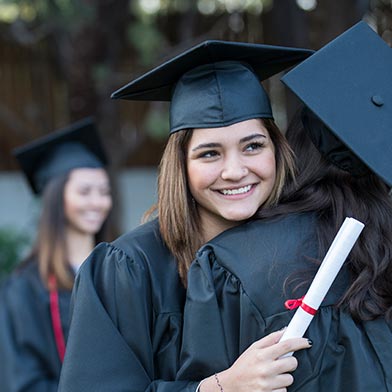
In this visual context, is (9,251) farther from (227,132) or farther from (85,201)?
(227,132)

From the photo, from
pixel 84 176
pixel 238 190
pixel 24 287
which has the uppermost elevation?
pixel 84 176

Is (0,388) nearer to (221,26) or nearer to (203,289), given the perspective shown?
(203,289)

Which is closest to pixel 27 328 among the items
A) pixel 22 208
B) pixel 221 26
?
pixel 221 26

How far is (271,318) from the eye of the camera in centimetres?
218

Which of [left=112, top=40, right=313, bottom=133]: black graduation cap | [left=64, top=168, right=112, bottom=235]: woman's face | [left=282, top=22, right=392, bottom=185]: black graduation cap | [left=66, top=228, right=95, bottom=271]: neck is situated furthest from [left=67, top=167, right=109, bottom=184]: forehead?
[left=282, top=22, right=392, bottom=185]: black graduation cap

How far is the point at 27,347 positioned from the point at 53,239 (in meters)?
0.55

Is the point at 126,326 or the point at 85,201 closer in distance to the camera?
the point at 126,326

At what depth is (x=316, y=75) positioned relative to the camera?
89.2 inches

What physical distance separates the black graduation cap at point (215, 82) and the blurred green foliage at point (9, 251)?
4.25 metres

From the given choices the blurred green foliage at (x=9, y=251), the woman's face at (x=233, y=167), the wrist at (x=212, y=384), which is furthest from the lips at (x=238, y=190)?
the blurred green foliage at (x=9, y=251)

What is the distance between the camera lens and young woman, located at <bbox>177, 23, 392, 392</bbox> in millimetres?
2166

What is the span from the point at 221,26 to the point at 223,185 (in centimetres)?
435

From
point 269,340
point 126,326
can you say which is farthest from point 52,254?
point 269,340

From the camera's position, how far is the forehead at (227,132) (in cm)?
235
